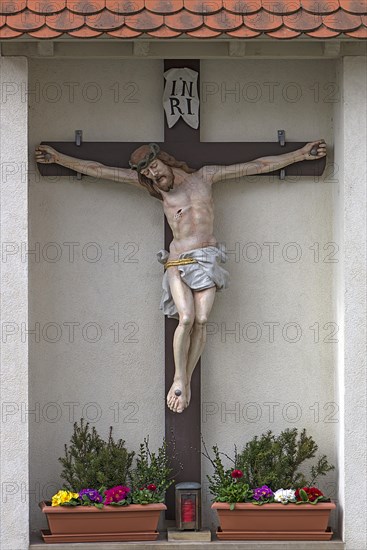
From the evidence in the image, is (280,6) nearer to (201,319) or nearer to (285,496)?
(201,319)

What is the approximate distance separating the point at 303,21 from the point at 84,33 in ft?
4.91

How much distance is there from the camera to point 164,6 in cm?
964

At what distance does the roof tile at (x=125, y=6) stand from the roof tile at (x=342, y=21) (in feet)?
4.16

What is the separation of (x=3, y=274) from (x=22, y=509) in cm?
166

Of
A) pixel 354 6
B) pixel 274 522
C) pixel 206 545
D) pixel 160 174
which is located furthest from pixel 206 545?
pixel 354 6

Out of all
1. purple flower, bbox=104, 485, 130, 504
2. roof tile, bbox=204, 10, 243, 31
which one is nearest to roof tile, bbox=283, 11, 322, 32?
roof tile, bbox=204, 10, 243, 31

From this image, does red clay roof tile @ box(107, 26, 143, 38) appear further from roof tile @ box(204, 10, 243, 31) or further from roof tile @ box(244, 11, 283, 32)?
roof tile @ box(244, 11, 283, 32)

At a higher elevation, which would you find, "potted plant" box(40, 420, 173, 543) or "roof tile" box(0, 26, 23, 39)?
"roof tile" box(0, 26, 23, 39)

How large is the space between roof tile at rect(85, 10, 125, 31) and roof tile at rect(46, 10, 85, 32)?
0.06 m

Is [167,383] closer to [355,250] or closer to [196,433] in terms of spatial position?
[196,433]

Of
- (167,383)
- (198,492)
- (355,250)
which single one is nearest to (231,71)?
(355,250)

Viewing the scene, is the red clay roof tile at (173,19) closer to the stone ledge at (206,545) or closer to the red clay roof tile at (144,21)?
the red clay roof tile at (144,21)

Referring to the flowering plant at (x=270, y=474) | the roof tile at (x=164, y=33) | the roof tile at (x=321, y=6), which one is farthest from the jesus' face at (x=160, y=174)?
the flowering plant at (x=270, y=474)

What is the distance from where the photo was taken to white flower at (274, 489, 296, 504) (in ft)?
32.8
